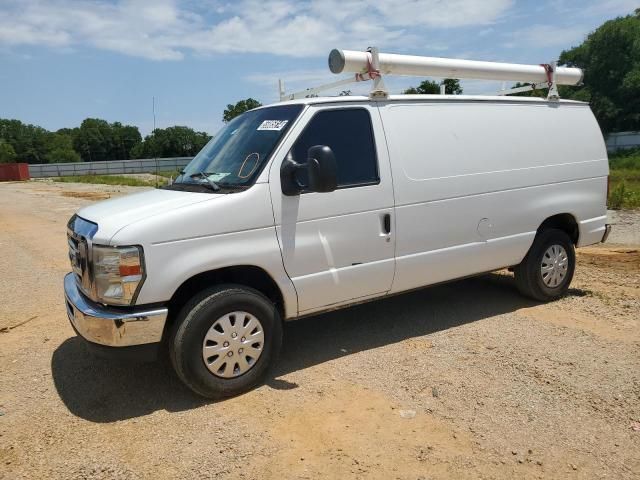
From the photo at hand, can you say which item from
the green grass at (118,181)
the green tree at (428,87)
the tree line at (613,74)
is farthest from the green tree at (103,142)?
the green tree at (428,87)

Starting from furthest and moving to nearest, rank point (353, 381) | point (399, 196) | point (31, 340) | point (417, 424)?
point (31, 340) → point (399, 196) → point (353, 381) → point (417, 424)

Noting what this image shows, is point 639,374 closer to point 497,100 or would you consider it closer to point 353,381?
point 353,381

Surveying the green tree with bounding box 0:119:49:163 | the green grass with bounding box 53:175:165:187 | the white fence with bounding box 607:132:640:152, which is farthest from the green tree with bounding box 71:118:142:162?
the white fence with bounding box 607:132:640:152

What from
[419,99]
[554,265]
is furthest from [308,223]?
[554,265]

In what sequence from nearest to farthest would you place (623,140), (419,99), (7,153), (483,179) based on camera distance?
(419,99) < (483,179) < (623,140) < (7,153)

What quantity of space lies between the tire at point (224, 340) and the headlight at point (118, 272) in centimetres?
41

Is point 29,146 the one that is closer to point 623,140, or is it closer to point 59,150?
point 59,150

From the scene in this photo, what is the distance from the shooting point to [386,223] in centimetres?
459

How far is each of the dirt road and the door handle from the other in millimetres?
1089

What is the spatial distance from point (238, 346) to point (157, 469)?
103 cm

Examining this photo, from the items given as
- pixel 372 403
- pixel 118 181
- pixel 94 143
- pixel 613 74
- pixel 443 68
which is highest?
pixel 613 74

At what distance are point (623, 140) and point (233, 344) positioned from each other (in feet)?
170

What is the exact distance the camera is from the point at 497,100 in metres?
5.49

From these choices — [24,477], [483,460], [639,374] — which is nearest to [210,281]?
Answer: [24,477]
